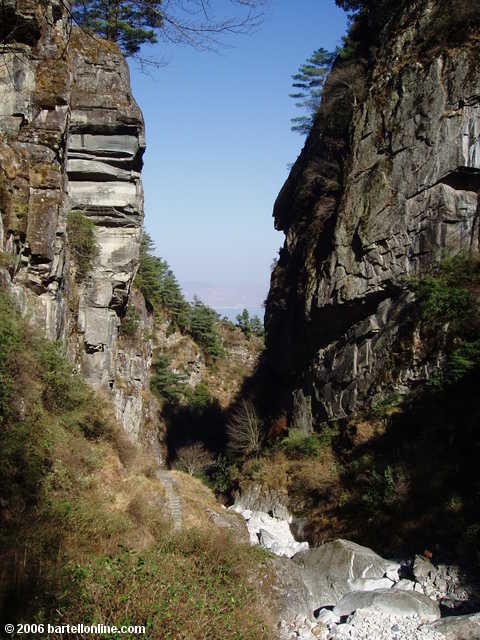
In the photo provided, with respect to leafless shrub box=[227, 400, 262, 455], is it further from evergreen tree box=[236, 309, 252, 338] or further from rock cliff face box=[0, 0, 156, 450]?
evergreen tree box=[236, 309, 252, 338]

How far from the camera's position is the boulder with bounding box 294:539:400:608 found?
1170 centimetres

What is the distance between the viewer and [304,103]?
101 ft

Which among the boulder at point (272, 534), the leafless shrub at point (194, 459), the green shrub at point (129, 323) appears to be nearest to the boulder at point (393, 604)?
the boulder at point (272, 534)

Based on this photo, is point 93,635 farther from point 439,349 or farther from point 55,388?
point 439,349

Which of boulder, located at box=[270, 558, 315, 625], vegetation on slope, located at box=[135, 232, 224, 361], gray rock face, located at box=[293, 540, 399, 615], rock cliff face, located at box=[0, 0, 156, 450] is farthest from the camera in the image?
vegetation on slope, located at box=[135, 232, 224, 361]

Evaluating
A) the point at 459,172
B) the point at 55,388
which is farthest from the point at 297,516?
the point at 459,172

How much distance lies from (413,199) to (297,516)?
1231 cm

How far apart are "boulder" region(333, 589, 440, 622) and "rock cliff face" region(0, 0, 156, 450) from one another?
818 centimetres

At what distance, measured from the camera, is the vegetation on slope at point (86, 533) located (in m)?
4.74

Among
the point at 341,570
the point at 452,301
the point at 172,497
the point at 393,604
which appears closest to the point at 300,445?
the point at 452,301

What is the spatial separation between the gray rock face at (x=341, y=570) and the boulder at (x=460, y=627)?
2.64 metres

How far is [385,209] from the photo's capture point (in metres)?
20.4

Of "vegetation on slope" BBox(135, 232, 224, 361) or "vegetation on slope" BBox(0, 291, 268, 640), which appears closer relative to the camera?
"vegetation on slope" BBox(0, 291, 268, 640)

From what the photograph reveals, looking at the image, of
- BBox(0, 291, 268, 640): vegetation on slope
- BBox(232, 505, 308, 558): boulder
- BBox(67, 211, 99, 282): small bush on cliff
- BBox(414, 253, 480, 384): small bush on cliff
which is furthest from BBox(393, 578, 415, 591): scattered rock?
BBox(67, 211, 99, 282): small bush on cliff
